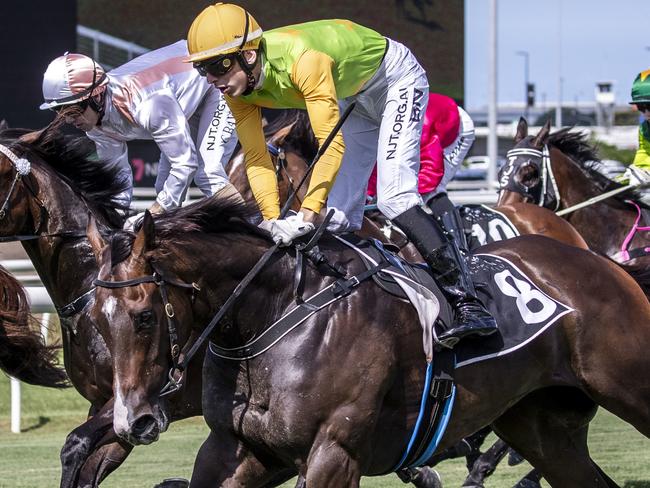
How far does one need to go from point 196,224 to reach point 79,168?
130 cm

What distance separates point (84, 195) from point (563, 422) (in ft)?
6.97

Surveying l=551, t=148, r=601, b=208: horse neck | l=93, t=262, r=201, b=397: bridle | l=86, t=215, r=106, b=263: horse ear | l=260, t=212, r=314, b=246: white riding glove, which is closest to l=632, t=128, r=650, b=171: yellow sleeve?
l=551, t=148, r=601, b=208: horse neck

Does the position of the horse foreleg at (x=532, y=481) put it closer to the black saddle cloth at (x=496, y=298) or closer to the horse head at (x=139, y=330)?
the black saddle cloth at (x=496, y=298)

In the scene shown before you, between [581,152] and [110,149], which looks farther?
[581,152]

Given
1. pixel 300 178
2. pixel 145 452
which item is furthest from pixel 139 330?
pixel 145 452

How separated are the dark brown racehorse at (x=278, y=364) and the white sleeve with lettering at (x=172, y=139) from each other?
3.79 ft

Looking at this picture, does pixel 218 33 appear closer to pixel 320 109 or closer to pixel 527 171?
pixel 320 109

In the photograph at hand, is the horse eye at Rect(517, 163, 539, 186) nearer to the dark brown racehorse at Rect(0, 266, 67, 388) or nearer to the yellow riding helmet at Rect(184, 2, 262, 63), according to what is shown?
the dark brown racehorse at Rect(0, 266, 67, 388)

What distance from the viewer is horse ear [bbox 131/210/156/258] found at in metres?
3.69

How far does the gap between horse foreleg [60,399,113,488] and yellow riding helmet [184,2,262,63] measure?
4.76ft

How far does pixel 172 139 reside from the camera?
5223 millimetres

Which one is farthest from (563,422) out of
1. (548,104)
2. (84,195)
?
(548,104)

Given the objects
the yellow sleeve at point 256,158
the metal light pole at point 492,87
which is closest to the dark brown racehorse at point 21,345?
the yellow sleeve at point 256,158

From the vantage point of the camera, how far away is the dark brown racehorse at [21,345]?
17.0 ft
